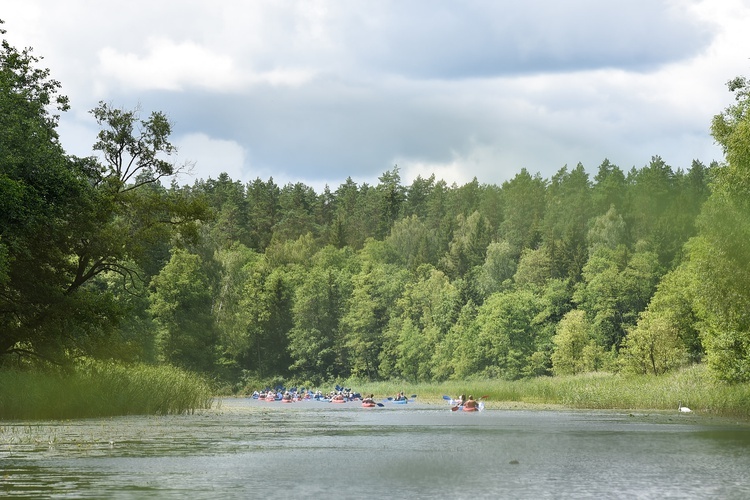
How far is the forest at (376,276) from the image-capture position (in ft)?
138

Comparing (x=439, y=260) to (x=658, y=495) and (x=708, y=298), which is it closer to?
(x=708, y=298)

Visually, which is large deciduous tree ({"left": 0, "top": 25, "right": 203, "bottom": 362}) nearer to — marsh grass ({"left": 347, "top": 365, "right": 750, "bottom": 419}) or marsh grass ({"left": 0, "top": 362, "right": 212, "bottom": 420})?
marsh grass ({"left": 0, "top": 362, "right": 212, "bottom": 420})

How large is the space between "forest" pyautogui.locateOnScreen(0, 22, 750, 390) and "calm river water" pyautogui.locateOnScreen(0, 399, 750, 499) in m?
7.43

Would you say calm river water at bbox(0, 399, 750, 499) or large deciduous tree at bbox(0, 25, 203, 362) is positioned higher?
large deciduous tree at bbox(0, 25, 203, 362)

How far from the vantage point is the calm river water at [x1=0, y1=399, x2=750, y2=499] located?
61.2 feet

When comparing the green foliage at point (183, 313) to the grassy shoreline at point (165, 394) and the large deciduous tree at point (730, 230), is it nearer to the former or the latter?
the grassy shoreline at point (165, 394)

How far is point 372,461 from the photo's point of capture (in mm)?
24859

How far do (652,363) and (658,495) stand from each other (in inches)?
2515

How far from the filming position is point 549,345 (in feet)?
370

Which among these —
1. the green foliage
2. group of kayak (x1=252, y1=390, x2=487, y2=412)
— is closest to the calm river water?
group of kayak (x1=252, y1=390, x2=487, y2=412)

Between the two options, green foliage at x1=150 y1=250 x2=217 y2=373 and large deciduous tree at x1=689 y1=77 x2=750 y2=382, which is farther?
green foliage at x1=150 y1=250 x2=217 y2=373

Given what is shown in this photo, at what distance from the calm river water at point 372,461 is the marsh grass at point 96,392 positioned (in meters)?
2.70

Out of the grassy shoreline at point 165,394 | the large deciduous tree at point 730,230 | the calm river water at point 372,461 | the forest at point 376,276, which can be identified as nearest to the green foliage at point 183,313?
the forest at point 376,276

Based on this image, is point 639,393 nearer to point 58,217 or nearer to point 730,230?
point 730,230
